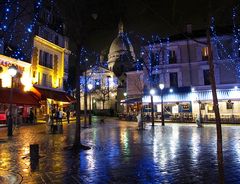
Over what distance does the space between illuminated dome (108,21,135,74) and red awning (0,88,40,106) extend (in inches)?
2134

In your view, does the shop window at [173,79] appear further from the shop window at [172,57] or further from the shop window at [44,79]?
the shop window at [44,79]

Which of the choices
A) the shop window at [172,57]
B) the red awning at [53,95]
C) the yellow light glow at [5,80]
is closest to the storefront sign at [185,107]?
the shop window at [172,57]

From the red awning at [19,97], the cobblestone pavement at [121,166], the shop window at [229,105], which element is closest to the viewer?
the cobblestone pavement at [121,166]

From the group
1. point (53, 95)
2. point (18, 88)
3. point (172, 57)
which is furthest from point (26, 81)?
point (172, 57)

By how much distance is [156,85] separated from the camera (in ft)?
129

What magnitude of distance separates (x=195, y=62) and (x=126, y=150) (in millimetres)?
27942

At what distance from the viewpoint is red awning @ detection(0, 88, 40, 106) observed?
86.8 ft

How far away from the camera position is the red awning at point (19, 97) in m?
26.5

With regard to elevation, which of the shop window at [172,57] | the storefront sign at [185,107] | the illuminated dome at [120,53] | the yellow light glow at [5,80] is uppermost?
the illuminated dome at [120,53]

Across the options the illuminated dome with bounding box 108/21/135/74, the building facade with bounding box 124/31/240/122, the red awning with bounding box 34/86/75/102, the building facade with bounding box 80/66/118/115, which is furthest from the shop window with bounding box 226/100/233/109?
the illuminated dome with bounding box 108/21/135/74

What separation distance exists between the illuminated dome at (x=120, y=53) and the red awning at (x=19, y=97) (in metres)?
54.2

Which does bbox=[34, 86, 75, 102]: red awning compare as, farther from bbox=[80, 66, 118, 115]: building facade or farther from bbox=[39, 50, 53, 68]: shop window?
bbox=[80, 66, 118, 115]: building facade

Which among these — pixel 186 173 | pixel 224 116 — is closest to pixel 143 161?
pixel 186 173

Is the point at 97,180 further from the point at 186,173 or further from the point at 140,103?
the point at 140,103
